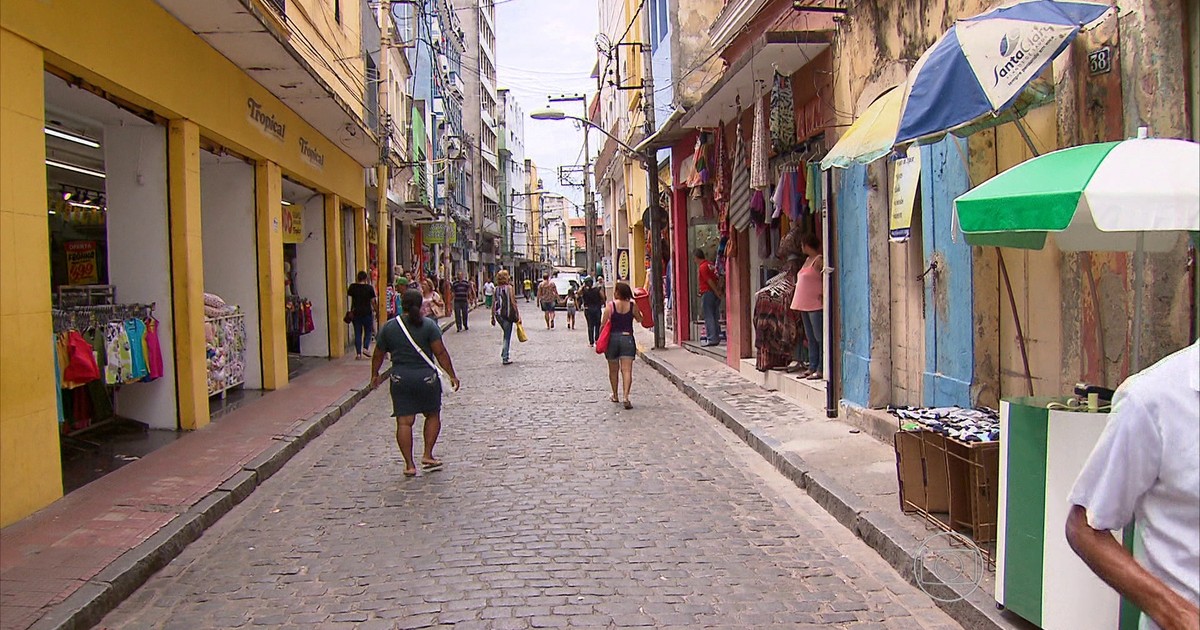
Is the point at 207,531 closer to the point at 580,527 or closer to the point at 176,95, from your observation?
the point at 580,527

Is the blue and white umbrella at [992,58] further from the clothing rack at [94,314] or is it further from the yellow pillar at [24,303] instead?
the clothing rack at [94,314]

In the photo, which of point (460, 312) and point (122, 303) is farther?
point (460, 312)

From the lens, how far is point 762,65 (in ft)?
37.2

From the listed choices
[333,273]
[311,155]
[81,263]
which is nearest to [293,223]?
[333,273]

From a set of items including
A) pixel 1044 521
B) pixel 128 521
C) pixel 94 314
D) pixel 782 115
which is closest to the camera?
pixel 1044 521

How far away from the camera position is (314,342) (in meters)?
19.4

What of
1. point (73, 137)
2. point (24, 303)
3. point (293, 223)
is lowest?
point (24, 303)

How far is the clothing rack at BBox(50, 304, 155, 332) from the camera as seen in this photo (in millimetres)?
8406

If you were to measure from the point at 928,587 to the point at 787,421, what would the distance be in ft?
16.7

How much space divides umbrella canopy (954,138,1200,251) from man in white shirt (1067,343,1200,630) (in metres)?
1.15

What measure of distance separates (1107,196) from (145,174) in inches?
374

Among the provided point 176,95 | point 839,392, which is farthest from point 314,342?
point 839,392

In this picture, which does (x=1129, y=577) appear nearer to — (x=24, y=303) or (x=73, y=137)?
(x=24, y=303)

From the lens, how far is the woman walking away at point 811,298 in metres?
10.9
